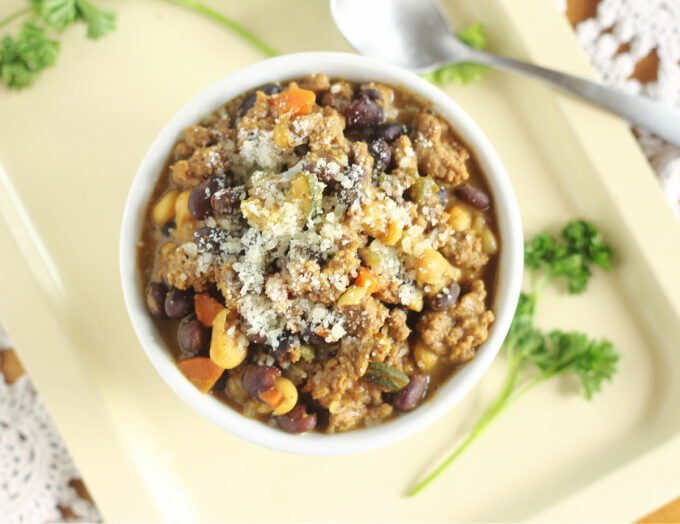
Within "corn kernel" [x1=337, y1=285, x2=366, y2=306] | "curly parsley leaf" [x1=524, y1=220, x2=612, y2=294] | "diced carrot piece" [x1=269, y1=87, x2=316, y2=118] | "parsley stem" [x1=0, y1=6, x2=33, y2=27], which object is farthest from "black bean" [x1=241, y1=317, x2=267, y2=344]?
"parsley stem" [x1=0, y1=6, x2=33, y2=27]

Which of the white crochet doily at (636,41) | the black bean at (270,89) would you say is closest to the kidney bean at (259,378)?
the black bean at (270,89)

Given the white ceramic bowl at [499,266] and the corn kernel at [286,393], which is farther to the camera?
the white ceramic bowl at [499,266]

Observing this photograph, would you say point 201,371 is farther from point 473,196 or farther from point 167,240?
point 473,196

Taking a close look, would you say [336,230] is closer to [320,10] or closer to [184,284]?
[184,284]

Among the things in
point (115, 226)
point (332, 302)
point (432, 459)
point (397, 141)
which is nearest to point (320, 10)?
point (397, 141)

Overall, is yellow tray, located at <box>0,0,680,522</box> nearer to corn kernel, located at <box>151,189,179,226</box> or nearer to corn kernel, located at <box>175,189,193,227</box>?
corn kernel, located at <box>151,189,179,226</box>

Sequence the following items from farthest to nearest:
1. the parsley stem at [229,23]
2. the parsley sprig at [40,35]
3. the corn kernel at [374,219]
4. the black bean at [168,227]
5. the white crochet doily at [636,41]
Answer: the white crochet doily at [636,41] → the parsley stem at [229,23] → the parsley sprig at [40,35] → the black bean at [168,227] → the corn kernel at [374,219]

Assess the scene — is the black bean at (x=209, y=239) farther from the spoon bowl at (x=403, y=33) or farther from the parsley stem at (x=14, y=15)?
the parsley stem at (x=14, y=15)
